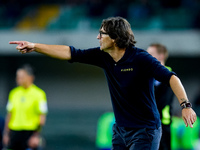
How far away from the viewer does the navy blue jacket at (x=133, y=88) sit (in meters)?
3.83

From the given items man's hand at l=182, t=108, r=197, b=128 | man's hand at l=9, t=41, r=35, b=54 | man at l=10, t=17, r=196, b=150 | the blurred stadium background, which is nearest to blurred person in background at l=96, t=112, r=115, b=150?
the blurred stadium background

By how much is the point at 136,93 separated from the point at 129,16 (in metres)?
13.8

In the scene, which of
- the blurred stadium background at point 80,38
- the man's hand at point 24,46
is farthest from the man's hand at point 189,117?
the blurred stadium background at point 80,38

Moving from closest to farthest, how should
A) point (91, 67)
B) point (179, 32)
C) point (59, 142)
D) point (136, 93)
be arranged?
point (136, 93) < point (59, 142) < point (179, 32) < point (91, 67)

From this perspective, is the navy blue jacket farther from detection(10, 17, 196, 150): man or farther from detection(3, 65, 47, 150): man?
detection(3, 65, 47, 150): man

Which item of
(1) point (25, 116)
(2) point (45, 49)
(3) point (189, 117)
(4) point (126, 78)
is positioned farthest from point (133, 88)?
(1) point (25, 116)

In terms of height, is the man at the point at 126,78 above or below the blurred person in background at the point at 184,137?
above

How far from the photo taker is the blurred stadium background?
55.0ft

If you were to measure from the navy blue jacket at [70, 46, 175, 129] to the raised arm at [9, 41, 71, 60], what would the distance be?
43 cm

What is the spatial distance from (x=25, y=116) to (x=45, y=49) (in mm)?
3777

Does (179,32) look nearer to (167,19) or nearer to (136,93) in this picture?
(167,19)

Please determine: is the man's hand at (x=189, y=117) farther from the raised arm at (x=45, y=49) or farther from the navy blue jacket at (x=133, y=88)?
the raised arm at (x=45, y=49)

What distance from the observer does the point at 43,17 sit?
60.6 feet

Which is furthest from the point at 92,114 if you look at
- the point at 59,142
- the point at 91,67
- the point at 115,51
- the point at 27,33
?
the point at 115,51
